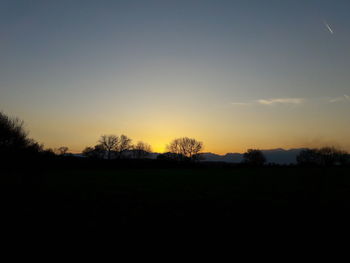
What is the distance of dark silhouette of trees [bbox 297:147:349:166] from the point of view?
10694 cm

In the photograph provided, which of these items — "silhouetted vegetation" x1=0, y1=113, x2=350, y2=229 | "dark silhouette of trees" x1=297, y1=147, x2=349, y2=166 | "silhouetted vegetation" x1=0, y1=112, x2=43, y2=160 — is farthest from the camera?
"dark silhouette of trees" x1=297, y1=147, x2=349, y2=166

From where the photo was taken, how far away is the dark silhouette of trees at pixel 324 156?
10694 cm

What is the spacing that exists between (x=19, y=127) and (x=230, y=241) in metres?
39.8

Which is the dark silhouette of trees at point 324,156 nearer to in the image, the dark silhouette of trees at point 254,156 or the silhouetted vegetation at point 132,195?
the dark silhouette of trees at point 254,156

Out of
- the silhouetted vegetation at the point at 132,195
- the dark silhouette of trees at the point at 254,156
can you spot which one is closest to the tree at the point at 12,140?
the silhouetted vegetation at the point at 132,195

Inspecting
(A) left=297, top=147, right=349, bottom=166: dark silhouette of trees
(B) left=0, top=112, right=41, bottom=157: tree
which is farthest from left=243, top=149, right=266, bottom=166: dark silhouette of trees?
(B) left=0, top=112, right=41, bottom=157: tree

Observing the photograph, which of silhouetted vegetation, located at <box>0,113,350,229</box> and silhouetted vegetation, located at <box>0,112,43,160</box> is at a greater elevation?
silhouetted vegetation, located at <box>0,112,43,160</box>

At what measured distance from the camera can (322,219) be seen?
30.4ft

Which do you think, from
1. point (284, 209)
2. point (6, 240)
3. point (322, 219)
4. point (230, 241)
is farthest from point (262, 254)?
point (6, 240)

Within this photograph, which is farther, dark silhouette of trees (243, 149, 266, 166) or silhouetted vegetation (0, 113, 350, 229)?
dark silhouette of trees (243, 149, 266, 166)

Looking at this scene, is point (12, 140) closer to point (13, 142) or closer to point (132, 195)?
point (13, 142)

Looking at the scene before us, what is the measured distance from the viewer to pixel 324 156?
109m

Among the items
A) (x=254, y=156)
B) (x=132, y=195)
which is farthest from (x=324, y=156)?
(x=132, y=195)

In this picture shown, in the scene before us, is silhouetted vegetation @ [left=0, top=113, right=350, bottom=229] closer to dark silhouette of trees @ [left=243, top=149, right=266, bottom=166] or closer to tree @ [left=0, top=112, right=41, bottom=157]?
tree @ [left=0, top=112, right=41, bottom=157]
